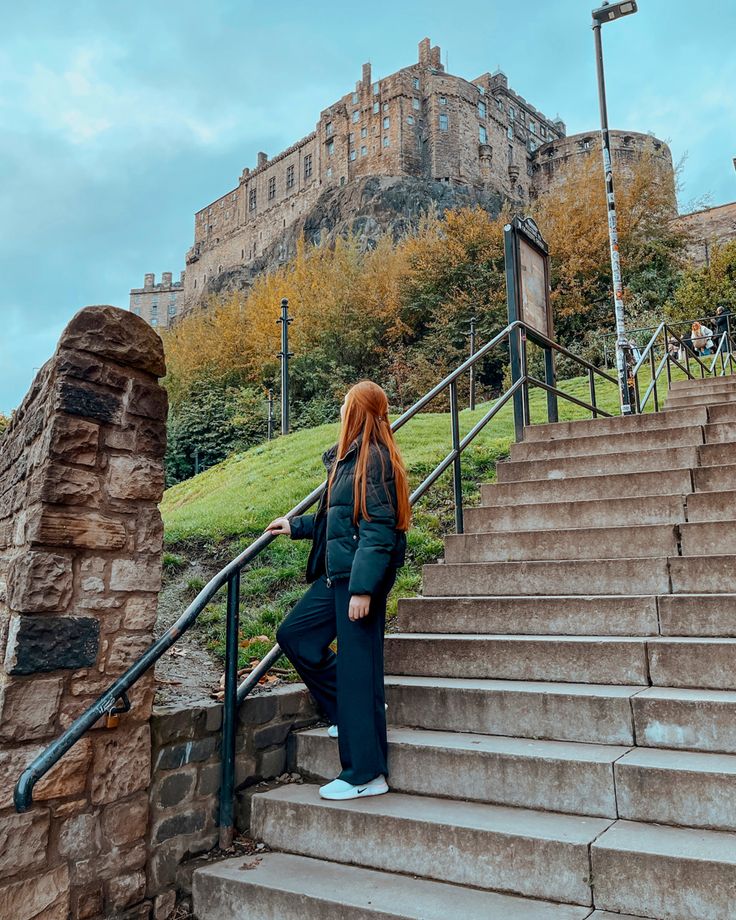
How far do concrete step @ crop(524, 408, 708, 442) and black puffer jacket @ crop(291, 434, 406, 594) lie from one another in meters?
2.87

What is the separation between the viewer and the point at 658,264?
82.1ft

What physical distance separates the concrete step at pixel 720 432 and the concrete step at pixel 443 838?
339 cm

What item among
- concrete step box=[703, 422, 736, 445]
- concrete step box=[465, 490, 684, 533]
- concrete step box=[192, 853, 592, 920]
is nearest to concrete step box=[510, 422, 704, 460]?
concrete step box=[703, 422, 736, 445]

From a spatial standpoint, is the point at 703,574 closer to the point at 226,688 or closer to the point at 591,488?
the point at 591,488

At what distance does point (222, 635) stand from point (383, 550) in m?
2.37

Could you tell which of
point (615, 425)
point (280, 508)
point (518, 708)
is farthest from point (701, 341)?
point (518, 708)

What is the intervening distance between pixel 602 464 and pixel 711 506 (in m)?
1.04

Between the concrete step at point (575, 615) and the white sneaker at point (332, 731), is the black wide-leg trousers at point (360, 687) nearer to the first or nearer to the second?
the white sneaker at point (332, 731)

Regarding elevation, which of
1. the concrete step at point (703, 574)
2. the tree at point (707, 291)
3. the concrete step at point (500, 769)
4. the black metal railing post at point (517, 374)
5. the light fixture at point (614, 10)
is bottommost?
the concrete step at point (500, 769)

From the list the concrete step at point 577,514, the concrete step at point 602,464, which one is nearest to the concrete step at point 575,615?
the concrete step at point 577,514

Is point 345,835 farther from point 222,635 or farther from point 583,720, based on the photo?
point 222,635

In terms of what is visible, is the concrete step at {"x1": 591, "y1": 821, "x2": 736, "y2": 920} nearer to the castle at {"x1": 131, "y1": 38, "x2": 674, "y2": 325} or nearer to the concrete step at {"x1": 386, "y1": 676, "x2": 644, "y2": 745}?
the concrete step at {"x1": 386, "y1": 676, "x2": 644, "y2": 745}

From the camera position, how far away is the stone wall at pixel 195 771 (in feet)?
9.48

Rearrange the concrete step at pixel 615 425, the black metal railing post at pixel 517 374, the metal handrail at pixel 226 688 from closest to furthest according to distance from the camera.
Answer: the metal handrail at pixel 226 688
the concrete step at pixel 615 425
the black metal railing post at pixel 517 374
